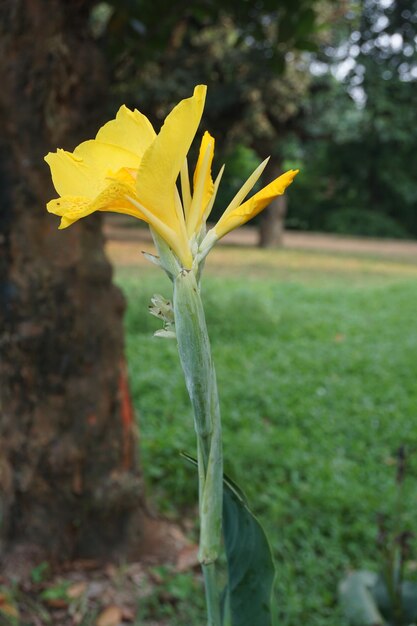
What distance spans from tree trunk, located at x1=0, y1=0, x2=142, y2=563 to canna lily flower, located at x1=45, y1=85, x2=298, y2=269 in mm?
1735

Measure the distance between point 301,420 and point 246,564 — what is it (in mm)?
3171

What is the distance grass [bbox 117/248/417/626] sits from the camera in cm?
263

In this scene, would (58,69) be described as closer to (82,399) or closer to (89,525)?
(82,399)

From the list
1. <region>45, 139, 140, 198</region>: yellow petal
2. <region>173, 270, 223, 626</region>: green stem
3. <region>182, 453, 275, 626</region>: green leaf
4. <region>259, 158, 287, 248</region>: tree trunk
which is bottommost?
<region>182, 453, 275, 626</region>: green leaf

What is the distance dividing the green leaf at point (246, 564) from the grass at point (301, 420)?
1.68m

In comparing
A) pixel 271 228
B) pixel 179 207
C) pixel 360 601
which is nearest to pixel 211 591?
pixel 179 207

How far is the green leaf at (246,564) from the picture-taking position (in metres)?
0.62

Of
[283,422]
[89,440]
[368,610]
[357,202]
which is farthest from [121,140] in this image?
[357,202]

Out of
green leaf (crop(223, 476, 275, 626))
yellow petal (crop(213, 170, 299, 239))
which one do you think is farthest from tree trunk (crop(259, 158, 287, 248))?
yellow petal (crop(213, 170, 299, 239))

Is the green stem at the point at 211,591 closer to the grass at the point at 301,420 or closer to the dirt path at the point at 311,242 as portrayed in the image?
the grass at the point at 301,420

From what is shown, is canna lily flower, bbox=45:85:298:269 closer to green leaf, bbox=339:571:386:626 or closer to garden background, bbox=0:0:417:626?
garden background, bbox=0:0:417:626

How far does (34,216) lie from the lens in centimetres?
221

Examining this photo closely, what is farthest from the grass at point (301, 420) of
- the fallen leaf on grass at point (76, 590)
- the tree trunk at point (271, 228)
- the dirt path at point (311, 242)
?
the tree trunk at point (271, 228)

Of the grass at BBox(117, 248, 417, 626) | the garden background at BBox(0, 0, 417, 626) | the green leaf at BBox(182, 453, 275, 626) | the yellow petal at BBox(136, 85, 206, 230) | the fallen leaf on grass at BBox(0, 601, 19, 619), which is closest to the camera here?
the yellow petal at BBox(136, 85, 206, 230)
